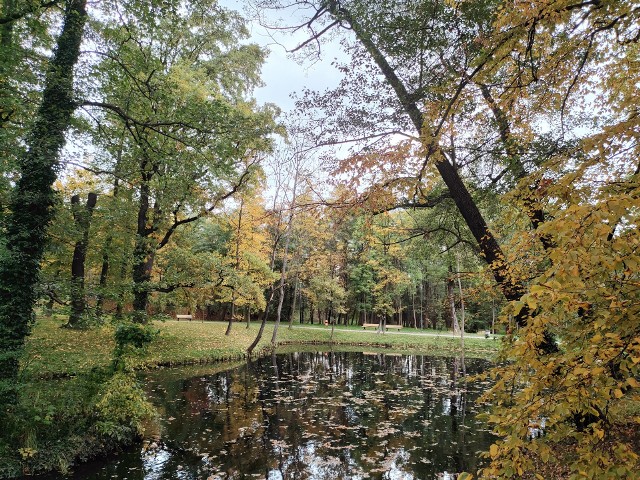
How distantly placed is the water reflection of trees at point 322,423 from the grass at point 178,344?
2050 millimetres

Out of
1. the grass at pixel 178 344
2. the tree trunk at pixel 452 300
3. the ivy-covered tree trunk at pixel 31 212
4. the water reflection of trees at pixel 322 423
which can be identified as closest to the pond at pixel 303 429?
the water reflection of trees at pixel 322 423

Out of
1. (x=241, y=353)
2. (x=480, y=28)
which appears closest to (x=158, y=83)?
(x=480, y=28)

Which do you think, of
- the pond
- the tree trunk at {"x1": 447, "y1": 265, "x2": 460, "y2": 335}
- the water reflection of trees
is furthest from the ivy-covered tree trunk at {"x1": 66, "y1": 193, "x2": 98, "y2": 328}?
the tree trunk at {"x1": 447, "y1": 265, "x2": 460, "y2": 335}

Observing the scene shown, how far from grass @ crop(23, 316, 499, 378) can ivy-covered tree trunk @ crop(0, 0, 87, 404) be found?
43cm

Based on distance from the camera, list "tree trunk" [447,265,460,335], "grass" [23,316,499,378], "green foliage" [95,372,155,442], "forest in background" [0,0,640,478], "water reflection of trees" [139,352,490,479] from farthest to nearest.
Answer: "grass" [23,316,499,378] < "tree trunk" [447,265,460,335] < "green foliage" [95,372,155,442] < "water reflection of trees" [139,352,490,479] < "forest in background" [0,0,640,478]

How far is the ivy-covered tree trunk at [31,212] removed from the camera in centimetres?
652

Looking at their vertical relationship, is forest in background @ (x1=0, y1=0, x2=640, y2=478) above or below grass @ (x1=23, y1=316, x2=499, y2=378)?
above

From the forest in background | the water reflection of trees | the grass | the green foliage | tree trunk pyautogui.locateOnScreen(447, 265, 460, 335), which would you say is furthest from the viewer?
the grass

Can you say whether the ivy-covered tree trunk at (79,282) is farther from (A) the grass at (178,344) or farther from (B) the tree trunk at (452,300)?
(B) the tree trunk at (452,300)

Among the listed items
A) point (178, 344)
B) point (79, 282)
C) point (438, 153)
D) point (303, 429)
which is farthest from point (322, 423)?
point (178, 344)

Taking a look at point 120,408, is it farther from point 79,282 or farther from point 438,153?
point 438,153

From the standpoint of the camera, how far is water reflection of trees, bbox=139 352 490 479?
6844 millimetres

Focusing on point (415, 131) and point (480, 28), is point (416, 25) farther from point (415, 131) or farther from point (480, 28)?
point (415, 131)

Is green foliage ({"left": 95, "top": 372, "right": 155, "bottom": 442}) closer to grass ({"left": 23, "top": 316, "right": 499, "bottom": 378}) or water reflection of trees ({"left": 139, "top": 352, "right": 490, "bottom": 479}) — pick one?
grass ({"left": 23, "top": 316, "right": 499, "bottom": 378})
